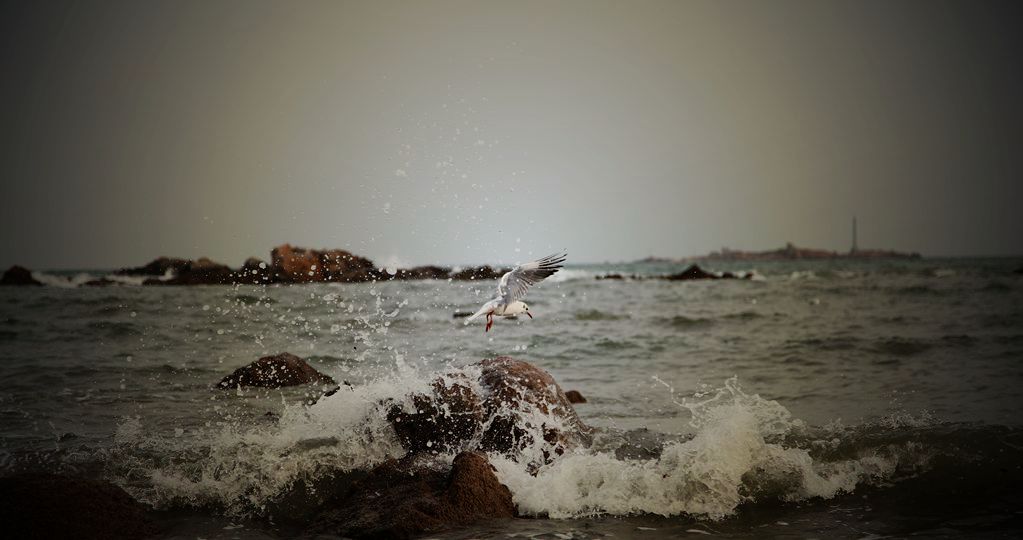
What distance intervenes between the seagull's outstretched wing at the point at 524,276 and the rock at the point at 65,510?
3857 mm

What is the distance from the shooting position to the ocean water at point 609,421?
17.4ft

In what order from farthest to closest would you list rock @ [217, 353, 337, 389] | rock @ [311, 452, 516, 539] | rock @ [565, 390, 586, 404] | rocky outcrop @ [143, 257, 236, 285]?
1. rocky outcrop @ [143, 257, 236, 285]
2. rock @ [217, 353, 337, 389]
3. rock @ [565, 390, 586, 404]
4. rock @ [311, 452, 516, 539]

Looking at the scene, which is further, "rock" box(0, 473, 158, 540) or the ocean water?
the ocean water

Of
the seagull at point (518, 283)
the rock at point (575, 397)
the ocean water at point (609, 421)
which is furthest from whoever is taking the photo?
the rock at point (575, 397)

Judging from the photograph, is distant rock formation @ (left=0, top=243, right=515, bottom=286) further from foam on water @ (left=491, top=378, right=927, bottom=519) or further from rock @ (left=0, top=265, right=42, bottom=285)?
foam on water @ (left=491, top=378, right=927, bottom=519)

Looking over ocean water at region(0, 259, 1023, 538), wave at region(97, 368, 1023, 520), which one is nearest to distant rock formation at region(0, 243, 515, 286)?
ocean water at region(0, 259, 1023, 538)

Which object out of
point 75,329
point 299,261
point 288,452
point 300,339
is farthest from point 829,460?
point 299,261

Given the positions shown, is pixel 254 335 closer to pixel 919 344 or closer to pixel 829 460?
pixel 829 460

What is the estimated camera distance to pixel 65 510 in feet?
14.4

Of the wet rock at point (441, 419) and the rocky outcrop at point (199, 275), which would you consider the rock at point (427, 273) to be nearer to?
the rocky outcrop at point (199, 275)

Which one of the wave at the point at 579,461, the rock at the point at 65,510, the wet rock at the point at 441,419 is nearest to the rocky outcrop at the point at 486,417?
the wet rock at the point at 441,419

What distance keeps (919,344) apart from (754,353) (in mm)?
3716

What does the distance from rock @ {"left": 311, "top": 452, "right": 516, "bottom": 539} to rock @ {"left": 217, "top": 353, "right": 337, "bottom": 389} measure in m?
4.75

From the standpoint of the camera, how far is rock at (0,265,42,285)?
34.8m
